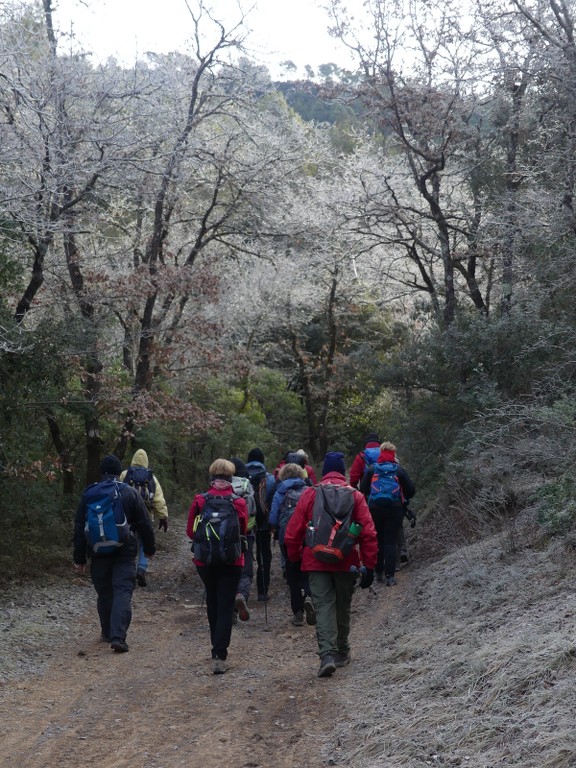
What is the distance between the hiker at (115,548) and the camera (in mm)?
8305

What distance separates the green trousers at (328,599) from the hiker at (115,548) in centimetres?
212

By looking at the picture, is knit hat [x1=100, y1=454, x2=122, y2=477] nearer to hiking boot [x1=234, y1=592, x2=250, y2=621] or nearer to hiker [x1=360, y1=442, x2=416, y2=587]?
hiking boot [x1=234, y1=592, x2=250, y2=621]

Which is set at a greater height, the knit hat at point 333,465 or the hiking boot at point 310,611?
the knit hat at point 333,465

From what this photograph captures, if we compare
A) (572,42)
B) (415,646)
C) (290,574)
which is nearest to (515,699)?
(415,646)

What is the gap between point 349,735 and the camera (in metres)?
5.66

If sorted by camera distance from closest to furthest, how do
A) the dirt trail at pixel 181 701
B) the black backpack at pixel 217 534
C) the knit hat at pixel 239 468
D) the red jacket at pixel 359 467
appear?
the dirt trail at pixel 181 701 < the black backpack at pixel 217 534 < the knit hat at pixel 239 468 < the red jacket at pixel 359 467

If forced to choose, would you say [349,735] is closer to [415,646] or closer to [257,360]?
[415,646]

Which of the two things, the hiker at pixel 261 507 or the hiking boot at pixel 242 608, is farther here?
the hiker at pixel 261 507

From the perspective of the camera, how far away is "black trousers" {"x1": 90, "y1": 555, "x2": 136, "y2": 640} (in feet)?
27.4

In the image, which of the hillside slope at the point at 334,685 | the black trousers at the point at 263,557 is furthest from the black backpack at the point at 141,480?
the hillside slope at the point at 334,685

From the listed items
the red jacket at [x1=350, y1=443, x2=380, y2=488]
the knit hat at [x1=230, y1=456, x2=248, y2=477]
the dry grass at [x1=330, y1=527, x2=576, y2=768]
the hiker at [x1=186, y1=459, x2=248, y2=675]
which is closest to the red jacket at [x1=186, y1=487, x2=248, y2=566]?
the hiker at [x1=186, y1=459, x2=248, y2=675]

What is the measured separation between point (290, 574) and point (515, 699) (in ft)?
15.1

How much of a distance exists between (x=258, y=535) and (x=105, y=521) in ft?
10.7

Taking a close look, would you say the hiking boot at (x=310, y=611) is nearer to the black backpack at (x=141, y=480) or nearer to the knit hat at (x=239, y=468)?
the knit hat at (x=239, y=468)
